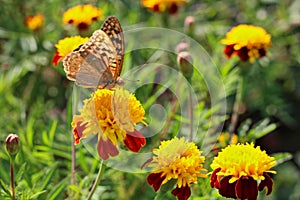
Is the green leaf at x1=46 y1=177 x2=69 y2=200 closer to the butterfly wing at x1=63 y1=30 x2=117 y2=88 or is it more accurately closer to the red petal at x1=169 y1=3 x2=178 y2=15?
the butterfly wing at x1=63 y1=30 x2=117 y2=88

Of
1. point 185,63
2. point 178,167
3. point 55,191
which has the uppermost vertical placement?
point 185,63

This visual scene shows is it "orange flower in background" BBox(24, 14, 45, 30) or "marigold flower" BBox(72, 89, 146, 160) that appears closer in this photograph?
"marigold flower" BBox(72, 89, 146, 160)

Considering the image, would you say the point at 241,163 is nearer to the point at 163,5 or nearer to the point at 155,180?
the point at 155,180

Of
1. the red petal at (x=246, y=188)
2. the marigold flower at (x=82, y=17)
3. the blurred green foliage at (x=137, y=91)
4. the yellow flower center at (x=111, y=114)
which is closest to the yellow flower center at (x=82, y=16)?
the marigold flower at (x=82, y=17)

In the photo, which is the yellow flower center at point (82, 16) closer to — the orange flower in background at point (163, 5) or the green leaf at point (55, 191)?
the orange flower in background at point (163, 5)

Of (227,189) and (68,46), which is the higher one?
(68,46)

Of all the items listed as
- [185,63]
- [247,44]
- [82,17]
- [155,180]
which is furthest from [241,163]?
[82,17]

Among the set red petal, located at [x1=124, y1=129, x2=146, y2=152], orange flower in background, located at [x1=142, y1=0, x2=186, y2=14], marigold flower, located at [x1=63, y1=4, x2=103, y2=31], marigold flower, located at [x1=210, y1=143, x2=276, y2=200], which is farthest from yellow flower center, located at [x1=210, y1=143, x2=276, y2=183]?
orange flower in background, located at [x1=142, y1=0, x2=186, y2=14]
